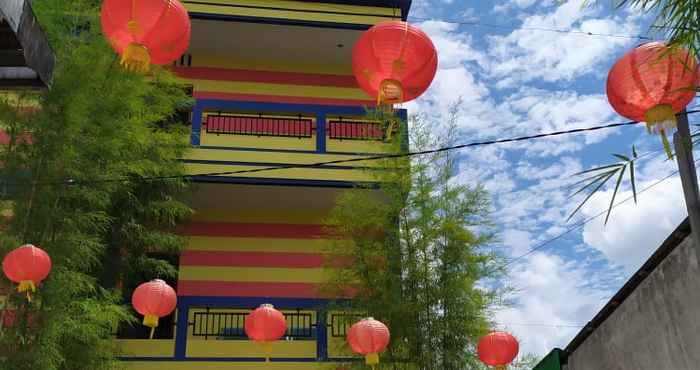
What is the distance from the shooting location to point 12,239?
6.12m

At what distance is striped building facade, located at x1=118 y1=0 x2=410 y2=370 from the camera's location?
8570 mm

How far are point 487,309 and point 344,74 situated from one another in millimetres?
4718

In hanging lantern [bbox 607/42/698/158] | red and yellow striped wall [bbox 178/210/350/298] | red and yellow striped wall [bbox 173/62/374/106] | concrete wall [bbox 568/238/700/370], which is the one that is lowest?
concrete wall [bbox 568/238/700/370]

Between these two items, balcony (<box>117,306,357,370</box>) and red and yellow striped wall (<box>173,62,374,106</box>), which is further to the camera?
red and yellow striped wall (<box>173,62,374,106</box>)

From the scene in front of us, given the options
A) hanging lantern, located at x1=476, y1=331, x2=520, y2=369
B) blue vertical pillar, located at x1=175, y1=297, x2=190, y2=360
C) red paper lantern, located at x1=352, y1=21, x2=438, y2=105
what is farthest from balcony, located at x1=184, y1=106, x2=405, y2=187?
red paper lantern, located at x1=352, y1=21, x2=438, y2=105

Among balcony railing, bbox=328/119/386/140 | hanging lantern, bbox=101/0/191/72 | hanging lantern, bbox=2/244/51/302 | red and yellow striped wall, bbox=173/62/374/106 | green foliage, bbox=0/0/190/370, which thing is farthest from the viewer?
red and yellow striped wall, bbox=173/62/374/106

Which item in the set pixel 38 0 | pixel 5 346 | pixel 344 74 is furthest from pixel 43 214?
pixel 344 74

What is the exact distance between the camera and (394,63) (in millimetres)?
3469

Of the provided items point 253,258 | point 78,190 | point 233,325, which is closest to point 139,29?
point 78,190

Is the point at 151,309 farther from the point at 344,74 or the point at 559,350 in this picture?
the point at 344,74

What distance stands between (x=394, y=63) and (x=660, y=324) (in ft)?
7.39

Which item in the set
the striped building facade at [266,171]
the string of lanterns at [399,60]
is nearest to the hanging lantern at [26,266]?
the string of lanterns at [399,60]

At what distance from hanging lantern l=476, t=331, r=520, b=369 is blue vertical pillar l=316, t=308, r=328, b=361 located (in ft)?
8.98

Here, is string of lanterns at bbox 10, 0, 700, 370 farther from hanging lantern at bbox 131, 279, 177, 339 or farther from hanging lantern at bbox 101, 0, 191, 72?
hanging lantern at bbox 131, 279, 177, 339
